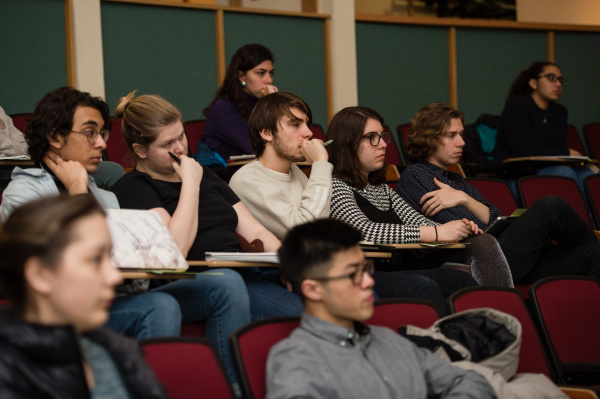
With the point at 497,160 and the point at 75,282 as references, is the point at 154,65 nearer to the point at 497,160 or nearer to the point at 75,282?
the point at 497,160

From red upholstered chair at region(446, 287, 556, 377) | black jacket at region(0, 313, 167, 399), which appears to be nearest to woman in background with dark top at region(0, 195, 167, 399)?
black jacket at region(0, 313, 167, 399)

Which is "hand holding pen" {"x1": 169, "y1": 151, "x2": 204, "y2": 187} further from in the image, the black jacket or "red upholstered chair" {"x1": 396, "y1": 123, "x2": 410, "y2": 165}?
"red upholstered chair" {"x1": 396, "y1": 123, "x2": 410, "y2": 165}

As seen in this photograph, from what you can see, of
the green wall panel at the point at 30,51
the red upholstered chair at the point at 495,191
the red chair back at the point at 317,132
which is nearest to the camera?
the red upholstered chair at the point at 495,191

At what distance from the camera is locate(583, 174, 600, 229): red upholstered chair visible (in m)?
4.28

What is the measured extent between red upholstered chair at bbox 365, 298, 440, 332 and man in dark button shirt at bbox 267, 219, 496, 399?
0.83ft

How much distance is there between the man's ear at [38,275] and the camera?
134cm

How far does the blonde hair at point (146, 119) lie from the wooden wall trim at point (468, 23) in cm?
360

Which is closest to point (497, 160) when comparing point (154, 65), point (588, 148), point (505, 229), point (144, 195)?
point (588, 148)

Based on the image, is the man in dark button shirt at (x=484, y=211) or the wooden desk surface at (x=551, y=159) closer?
the man in dark button shirt at (x=484, y=211)

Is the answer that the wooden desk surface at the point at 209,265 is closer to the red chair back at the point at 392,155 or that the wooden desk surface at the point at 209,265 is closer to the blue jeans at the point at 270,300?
the blue jeans at the point at 270,300

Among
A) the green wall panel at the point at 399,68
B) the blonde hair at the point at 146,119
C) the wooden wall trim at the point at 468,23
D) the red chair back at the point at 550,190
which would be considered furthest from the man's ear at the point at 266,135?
the wooden wall trim at the point at 468,23

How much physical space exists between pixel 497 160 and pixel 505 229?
74.4 inches

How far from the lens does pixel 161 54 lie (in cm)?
528

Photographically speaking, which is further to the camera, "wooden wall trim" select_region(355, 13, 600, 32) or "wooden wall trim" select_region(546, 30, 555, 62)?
"wooden wall trim" select_region(546, 30, 555, 62)
